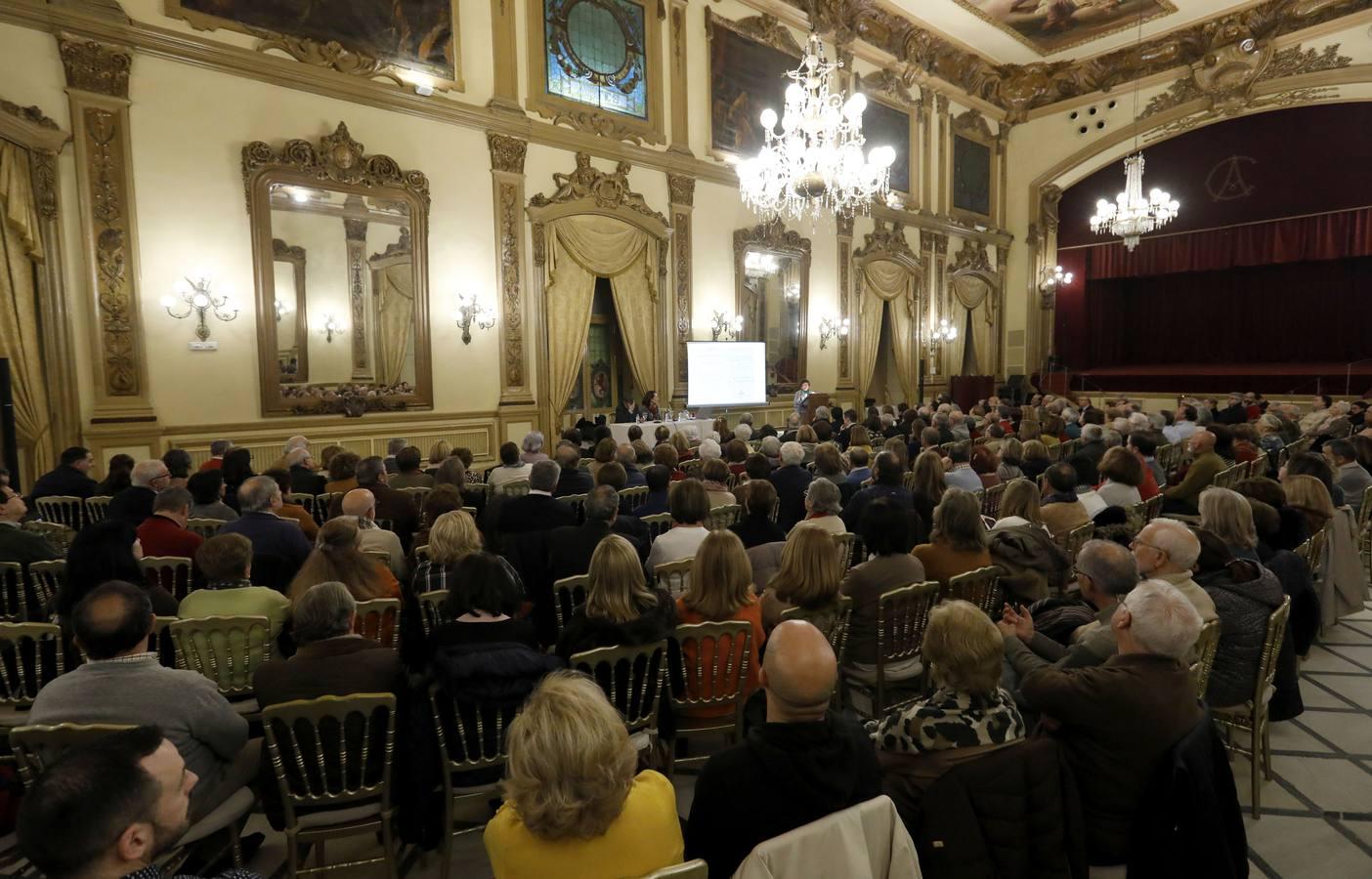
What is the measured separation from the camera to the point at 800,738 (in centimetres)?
164

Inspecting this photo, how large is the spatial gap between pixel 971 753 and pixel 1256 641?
1.91 metres

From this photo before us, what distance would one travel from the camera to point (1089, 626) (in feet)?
8.41

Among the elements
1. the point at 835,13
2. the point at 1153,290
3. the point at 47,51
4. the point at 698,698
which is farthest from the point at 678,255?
the point at 1153,290

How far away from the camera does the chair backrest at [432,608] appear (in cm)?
323

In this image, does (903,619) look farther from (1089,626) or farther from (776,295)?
(776,295)

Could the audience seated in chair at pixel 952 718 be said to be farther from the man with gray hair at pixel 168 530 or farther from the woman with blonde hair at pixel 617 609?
the man with gray hair at pixel 168 530

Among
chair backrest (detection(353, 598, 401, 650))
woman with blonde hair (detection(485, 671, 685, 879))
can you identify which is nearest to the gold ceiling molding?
chair backrest (detection(353, 598, 401, 650))

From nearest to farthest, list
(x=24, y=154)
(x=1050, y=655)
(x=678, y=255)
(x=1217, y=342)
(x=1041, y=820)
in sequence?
(x=1041, y=820)
(x=1050, y=655)
(x=24, y=154)
(x=678, y=255)
(x=1217, y=342)

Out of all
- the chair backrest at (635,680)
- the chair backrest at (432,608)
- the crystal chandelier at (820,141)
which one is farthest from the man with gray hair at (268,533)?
the crystal chandelier at (820,141)

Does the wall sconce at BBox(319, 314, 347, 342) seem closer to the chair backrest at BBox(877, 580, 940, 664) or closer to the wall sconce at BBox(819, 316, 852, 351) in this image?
the chair backrest at BBox(877, 580, 940, 664)

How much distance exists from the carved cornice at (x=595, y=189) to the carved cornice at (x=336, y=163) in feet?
5.67

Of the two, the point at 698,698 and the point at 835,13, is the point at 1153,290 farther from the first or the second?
the point at 698,698

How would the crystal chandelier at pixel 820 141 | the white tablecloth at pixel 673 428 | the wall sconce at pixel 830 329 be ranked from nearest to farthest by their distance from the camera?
the crystal chandelier at pixel 820 141 → the white tablecloth at pixel 673 428 → the wall sconce at pixel 830 329

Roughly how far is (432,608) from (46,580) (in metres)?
2.14
